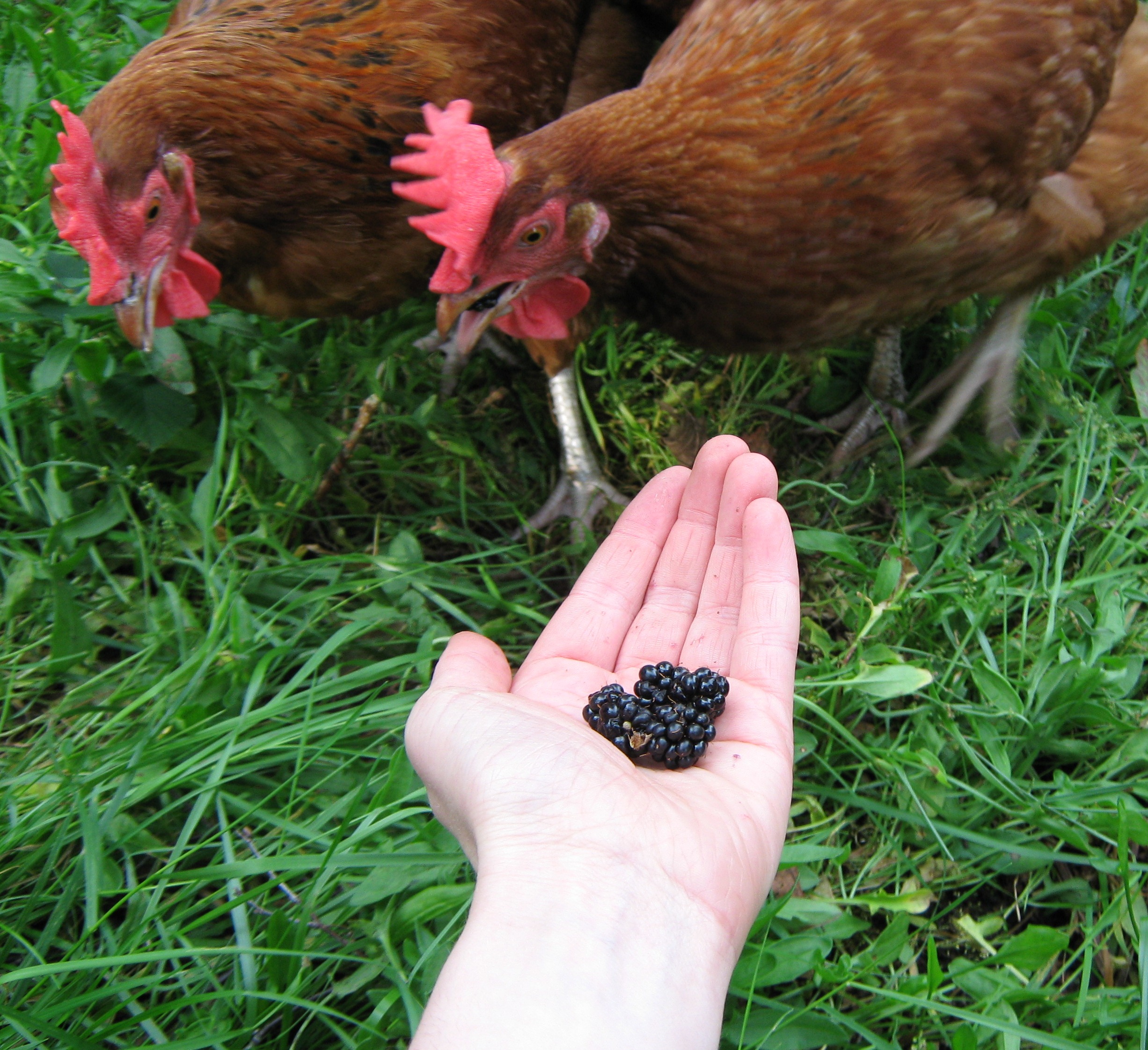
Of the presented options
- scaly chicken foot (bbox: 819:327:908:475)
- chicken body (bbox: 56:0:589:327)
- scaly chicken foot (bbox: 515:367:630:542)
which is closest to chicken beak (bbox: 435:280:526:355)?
chicken body (bbox: 56:0:589:327)

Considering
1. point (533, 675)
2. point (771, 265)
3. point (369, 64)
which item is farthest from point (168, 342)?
point (771, 265)

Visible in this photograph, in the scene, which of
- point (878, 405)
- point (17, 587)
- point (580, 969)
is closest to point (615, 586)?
point (580, 969)

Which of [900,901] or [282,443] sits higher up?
[282,443]

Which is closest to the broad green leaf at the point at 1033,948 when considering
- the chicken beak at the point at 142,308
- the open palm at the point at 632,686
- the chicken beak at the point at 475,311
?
the open palm at the point at 632,686

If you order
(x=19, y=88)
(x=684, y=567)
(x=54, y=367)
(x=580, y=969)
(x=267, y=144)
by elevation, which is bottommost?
(x=684, y=567)

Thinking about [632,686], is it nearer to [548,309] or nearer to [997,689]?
[997,689]

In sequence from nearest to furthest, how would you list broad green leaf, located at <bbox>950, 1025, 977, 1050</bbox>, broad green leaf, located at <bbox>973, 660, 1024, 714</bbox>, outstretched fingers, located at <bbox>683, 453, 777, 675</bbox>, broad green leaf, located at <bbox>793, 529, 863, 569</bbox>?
broad green leaf, located at <bbox>950, 1025, 977, 1050</bbox> → outstretched fingers, located at <bbox>683, 453, 777, 675</bbox> → broad green leaf, located at <bbox>973, 660, 1024, 714</bbox> → broad green leaf, located at <bbox>793, 529, 863, 569</bbox>

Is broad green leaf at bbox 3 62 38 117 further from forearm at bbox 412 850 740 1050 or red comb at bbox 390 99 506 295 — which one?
forearm at bbox 412 850 740 1050
